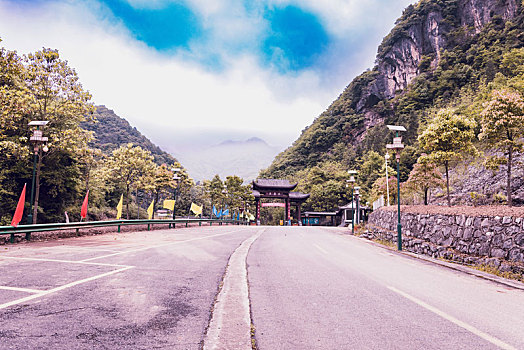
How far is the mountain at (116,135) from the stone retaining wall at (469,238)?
111 metres

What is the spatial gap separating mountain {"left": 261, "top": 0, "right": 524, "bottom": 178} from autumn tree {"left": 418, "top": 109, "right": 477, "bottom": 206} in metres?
58.1

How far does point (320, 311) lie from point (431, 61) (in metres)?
122

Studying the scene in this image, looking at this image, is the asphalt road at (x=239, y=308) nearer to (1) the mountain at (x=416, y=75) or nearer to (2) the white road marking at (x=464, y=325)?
(2) the white road marking at (x=464, y=325)

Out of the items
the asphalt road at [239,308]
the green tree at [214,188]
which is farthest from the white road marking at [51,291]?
the green tree at [214,188]

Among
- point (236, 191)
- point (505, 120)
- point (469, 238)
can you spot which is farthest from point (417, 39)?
point (469, 238)

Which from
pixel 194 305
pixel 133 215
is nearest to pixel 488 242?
pixel 194 305

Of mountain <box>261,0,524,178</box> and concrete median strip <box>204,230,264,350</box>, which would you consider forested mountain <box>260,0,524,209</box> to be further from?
concrete median strip <box>204,230,264,350</box>

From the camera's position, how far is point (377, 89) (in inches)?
4518

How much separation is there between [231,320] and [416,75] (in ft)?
403

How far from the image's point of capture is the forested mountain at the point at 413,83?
72.6 m

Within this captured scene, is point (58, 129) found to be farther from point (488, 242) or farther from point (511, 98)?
point (511, 98)

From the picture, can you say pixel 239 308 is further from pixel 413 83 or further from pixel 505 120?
pixel 413 83

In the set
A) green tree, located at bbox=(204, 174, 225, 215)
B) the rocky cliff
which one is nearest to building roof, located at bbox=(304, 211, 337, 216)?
green tree, located at bbox=(204, 174, 225, 215)

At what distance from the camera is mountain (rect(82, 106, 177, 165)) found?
381ft
